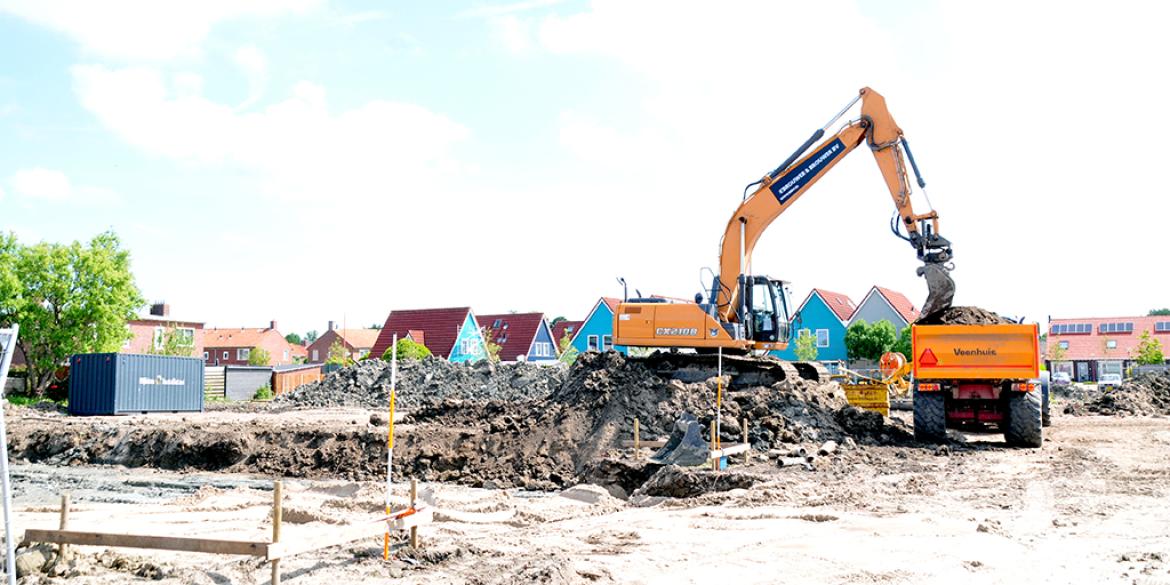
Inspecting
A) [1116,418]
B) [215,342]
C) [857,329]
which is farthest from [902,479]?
[215,342]

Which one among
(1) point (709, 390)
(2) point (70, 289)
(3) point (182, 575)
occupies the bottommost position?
(3) point (182, 575)

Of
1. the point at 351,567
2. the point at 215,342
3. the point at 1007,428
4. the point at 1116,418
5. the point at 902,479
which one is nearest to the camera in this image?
the point at 351,567

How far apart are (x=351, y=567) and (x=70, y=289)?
1327 inches

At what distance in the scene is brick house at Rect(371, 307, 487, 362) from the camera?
55.9 meters

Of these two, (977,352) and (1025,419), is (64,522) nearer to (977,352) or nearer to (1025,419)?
→ (977,352)

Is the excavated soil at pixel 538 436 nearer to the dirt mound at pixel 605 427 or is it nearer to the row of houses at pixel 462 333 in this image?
the dirt mound at pixel 605 427

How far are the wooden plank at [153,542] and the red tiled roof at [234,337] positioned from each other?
3085 inches

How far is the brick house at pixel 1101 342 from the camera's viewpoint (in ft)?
193

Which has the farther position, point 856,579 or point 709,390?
point 709,390

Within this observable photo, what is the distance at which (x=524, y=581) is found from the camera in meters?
6.62

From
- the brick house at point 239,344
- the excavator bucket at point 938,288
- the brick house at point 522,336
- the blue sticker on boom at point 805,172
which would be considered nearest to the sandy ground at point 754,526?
the excavator bucket at point 938,288

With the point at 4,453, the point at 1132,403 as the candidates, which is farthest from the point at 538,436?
the point at 1132,403

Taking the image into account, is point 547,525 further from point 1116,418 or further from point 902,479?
point 1116,418

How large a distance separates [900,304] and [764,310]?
131ft
